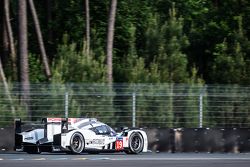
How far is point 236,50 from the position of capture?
34.4 metres

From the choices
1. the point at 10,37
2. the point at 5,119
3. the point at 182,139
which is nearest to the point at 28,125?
the point at 5,119

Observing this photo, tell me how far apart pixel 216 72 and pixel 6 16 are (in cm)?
1127

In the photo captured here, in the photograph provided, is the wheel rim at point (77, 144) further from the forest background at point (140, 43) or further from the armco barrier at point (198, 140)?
the forest background at point (140, 43)

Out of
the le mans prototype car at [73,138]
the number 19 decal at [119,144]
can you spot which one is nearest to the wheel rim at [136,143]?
the le mans prototype car at [73,138]

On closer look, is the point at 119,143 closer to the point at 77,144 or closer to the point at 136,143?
the point at 136,143

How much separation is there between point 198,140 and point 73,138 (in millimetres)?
5038

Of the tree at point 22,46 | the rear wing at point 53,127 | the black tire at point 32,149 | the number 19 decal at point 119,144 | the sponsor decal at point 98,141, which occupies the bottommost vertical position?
the black tire at point 32,149

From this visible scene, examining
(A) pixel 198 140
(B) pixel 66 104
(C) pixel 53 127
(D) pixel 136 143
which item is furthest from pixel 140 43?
(C) pixel 53 127

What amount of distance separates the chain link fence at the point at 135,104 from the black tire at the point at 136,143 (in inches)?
116

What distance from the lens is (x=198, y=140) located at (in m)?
24.1

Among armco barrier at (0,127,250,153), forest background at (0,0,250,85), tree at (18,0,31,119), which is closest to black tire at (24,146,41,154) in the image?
armco barrier at (0,127,250,153)

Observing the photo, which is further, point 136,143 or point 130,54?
point 130,54

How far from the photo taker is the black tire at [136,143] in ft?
72.0

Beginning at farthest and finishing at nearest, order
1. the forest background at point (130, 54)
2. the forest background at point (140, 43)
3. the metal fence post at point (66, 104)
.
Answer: the forest background at point (140, 43) → the forest background at point (130, 54) → the metal fence post at point (66, 104)
